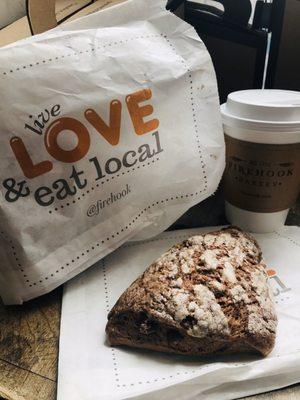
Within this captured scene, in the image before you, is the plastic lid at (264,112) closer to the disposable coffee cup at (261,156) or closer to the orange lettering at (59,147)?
the disposable coffee cup at (261,156)

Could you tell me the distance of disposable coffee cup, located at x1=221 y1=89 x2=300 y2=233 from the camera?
25.3 inches

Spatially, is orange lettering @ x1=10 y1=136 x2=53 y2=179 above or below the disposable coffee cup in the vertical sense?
above

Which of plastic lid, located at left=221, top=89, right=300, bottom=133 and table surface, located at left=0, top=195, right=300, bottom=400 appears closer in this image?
table surface, located at left=0, top=195, right=300, bottom=400

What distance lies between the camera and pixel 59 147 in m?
0.58

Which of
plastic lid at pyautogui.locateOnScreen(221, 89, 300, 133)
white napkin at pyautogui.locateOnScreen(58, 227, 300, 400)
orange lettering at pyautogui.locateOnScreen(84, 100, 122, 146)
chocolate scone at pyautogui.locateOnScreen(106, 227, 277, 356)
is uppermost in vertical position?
orange lettering at pyautogui.locateOnScreen(84, 100, 122, 146)

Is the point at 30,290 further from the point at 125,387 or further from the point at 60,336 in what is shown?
the point at 125,387

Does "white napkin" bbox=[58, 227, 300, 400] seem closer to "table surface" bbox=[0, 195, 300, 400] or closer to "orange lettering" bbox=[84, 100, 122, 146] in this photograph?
"table surface" bbox=[0, 195, 300, 400]

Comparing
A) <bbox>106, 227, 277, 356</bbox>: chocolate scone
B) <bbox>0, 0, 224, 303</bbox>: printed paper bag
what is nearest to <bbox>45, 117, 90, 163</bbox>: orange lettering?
<bbox>0, 0, 224, 303</bbox>: printed paper bag

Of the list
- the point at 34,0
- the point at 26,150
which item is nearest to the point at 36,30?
the point at 34,0

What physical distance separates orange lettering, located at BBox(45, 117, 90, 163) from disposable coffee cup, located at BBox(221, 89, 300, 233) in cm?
24

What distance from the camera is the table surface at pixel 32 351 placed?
0.52 m

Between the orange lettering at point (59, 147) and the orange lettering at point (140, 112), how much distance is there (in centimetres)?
8

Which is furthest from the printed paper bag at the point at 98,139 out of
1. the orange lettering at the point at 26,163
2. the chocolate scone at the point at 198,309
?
the chocolate scone at the point at 198,309

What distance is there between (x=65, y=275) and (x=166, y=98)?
1.01 feet
